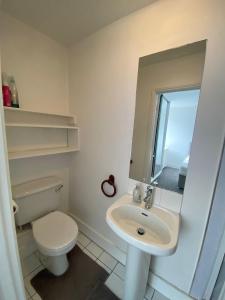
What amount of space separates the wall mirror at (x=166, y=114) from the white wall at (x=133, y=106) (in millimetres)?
52

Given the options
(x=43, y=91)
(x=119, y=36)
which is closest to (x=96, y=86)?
(x=119, y=36)

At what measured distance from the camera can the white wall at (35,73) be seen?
51.9 inches

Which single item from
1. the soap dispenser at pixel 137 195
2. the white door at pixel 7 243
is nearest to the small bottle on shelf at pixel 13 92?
the white door at pixel 7 243

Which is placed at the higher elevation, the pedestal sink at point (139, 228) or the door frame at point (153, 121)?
the door frame at point (153, 121)

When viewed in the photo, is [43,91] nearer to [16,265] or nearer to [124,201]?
[124,201]

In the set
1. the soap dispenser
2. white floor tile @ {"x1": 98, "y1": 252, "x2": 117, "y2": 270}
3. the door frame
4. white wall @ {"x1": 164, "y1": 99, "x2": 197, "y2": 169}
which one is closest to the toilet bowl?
white floor tile @ {"x1": 98, "y1": 252, "x2": 117, "y2": 270}

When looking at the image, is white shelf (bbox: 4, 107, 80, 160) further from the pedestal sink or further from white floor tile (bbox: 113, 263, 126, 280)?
white floor tile (bbox: 113, 263, 126, 280)

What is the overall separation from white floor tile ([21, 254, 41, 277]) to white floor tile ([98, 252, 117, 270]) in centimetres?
65

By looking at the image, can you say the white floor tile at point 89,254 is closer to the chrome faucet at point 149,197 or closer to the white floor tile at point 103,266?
the white floor tile at point 103,266

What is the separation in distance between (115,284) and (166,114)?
5.26 ft

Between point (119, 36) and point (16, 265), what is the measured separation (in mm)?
1716

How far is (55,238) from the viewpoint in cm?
133

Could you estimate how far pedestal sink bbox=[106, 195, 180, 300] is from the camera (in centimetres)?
105

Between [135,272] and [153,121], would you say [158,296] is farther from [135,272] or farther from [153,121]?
[153,121]
